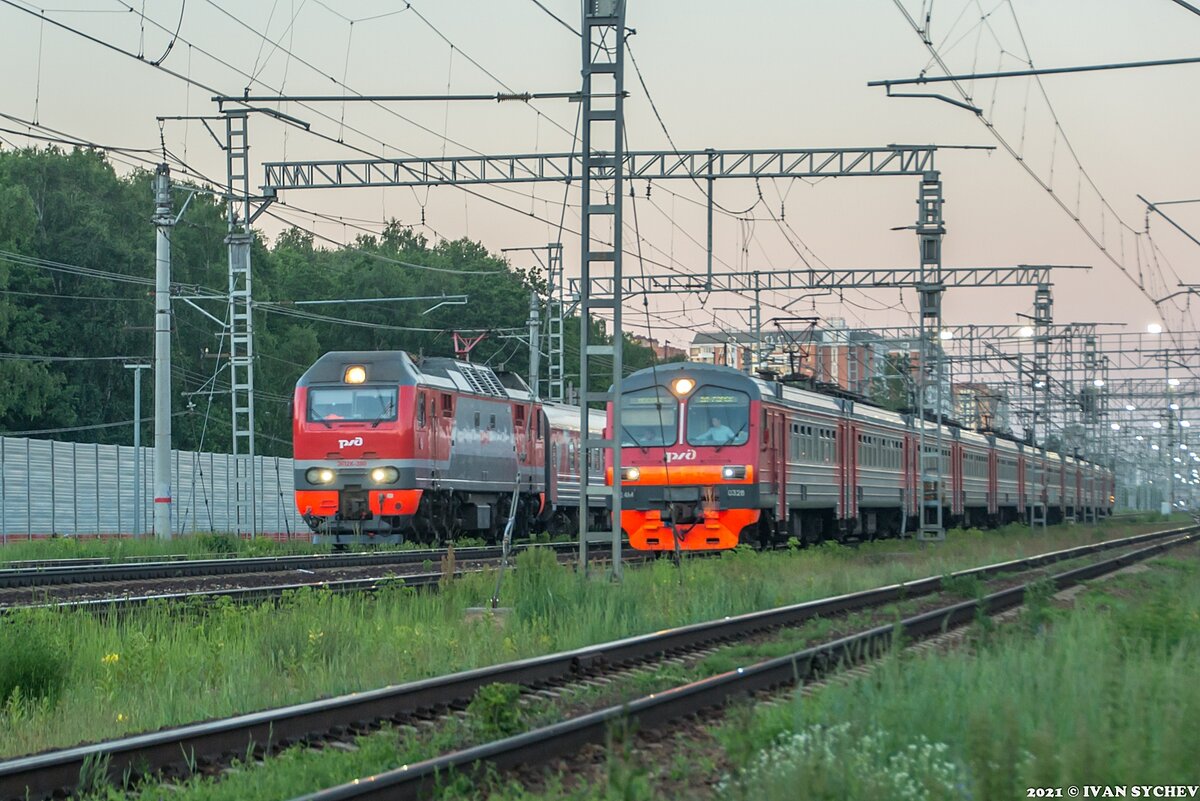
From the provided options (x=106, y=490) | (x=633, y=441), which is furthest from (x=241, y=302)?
(x=633, y=441)

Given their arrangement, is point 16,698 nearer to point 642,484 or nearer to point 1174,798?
point 1174,798

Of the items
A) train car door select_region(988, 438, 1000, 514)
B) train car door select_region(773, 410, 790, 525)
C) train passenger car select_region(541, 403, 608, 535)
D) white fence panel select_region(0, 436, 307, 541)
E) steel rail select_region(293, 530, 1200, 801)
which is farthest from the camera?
train car door select_region(988, 438, 1000, 514)

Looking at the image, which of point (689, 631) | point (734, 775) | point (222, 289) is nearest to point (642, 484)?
point (689, 631)

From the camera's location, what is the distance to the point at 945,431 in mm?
44031

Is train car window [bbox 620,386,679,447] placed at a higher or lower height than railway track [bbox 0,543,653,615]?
higher

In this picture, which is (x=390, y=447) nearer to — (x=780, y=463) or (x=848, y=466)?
(x=780, y=463)

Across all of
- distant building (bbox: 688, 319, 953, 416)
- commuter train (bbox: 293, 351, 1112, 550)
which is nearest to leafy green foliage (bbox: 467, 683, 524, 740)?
commuter train (bbox: 293, 351, 1112, 550)

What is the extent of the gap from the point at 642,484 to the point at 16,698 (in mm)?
17134

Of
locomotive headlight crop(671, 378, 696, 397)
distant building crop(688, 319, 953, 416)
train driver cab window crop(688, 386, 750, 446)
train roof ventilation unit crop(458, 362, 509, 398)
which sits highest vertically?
distant building crop(688, 319, 953, 416)

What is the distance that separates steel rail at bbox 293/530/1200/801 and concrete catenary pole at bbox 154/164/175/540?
16552mm

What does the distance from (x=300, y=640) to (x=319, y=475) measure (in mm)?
17120

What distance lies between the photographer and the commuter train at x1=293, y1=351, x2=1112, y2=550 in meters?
26.6

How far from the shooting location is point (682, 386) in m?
27.2

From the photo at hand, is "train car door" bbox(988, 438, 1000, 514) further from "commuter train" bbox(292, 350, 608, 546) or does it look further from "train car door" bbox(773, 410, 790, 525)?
"train car door" bbox(773, 410, 790, 525)
